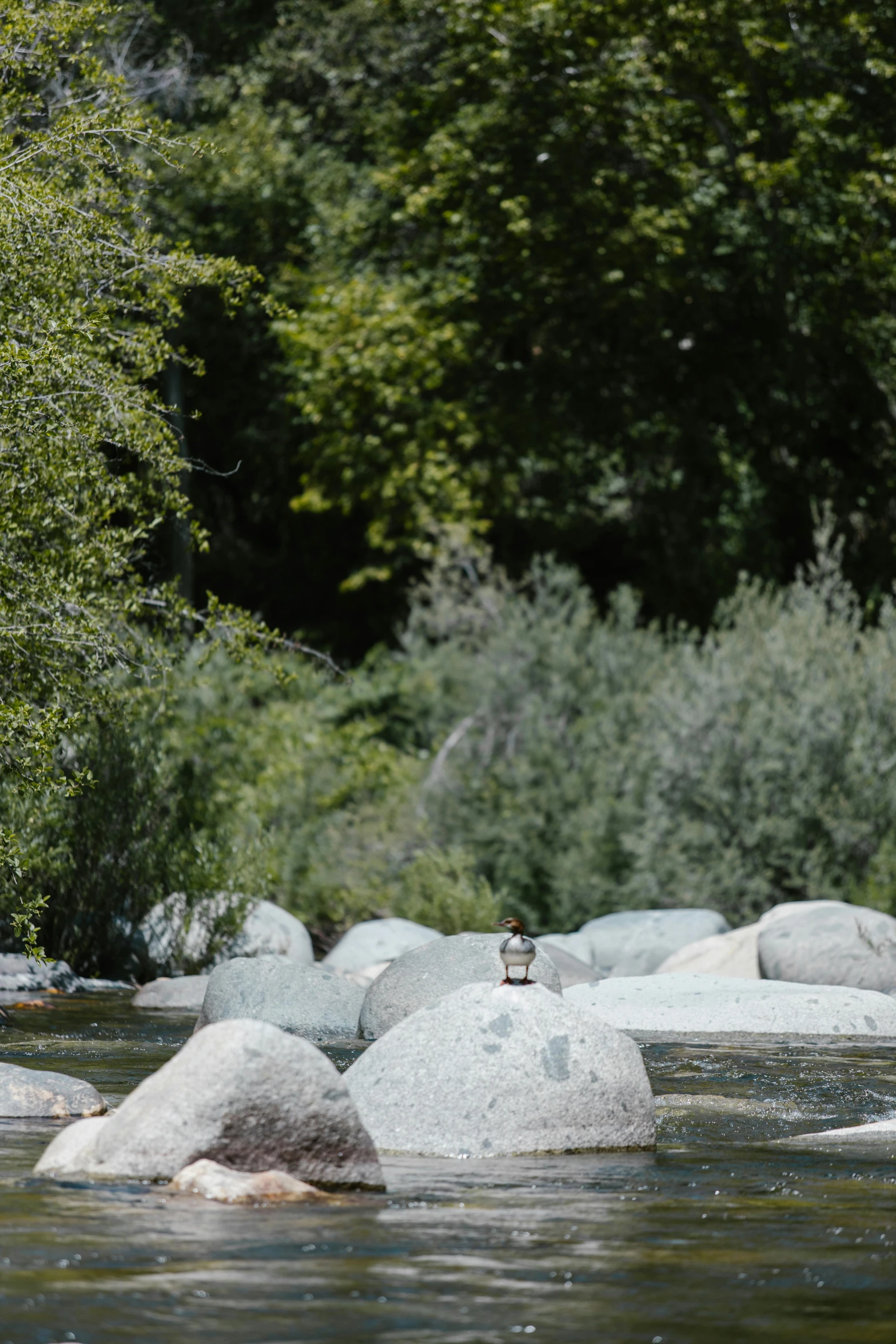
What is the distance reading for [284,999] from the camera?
11680mm

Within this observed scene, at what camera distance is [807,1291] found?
4.86 meters

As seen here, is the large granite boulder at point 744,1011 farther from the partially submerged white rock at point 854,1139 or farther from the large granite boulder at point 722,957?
the partially submerged white rock at point 854,1139

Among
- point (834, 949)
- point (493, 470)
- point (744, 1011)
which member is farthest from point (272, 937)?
point (493, 470)

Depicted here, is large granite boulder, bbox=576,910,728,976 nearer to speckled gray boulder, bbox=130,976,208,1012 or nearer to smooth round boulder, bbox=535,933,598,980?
smooth round boulder, bbox=535,933,598,980

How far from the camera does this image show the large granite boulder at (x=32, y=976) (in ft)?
45.3

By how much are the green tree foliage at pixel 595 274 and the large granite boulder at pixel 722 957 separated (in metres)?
8.76

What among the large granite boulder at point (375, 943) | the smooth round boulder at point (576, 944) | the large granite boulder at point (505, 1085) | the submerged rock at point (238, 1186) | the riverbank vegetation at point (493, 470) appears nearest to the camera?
the submerged rock at point (238, 1186)

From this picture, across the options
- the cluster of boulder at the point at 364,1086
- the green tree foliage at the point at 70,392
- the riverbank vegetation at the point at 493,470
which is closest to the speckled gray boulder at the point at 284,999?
the cluster of boulder at the point at 364,1086

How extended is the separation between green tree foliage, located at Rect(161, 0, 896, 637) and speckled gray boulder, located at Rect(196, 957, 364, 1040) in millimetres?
11986

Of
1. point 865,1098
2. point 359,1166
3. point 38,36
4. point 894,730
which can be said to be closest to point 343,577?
point 894,730

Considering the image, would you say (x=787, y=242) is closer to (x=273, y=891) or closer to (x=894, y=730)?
(x=894, y=730)

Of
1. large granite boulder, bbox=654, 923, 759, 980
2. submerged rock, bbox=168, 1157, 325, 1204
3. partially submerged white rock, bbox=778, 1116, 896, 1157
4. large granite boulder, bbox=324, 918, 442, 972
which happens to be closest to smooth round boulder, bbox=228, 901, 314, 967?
large granite boulder, bbox=324, 918, 442, 972

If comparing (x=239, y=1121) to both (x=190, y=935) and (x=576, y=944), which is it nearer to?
(x=190, y=935)

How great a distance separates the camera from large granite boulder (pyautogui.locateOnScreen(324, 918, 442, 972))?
1603cm
